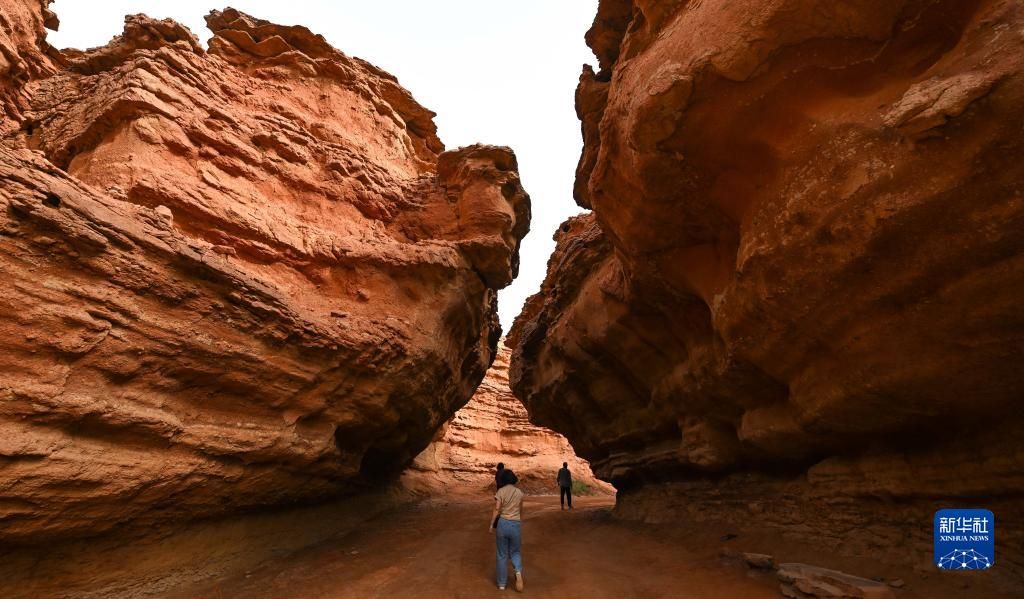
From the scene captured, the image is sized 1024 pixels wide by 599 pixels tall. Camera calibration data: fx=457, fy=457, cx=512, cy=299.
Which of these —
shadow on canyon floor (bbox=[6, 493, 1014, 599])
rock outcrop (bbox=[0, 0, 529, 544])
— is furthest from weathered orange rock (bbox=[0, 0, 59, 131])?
shadow on canyon floor (bbox=[6, 493, 1014, 599])

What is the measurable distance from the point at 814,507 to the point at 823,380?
249 centimetres

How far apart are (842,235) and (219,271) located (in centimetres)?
732

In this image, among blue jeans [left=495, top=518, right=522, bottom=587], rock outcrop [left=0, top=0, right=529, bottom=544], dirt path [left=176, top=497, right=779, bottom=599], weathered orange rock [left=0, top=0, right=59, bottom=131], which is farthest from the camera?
weathered orange rock [left=0, top=0, right=59, bottom=131]

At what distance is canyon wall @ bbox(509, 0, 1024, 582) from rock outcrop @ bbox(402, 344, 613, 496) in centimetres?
1626

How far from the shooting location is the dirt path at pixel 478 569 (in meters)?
5.81

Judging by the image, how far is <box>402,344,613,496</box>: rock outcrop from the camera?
2320cm

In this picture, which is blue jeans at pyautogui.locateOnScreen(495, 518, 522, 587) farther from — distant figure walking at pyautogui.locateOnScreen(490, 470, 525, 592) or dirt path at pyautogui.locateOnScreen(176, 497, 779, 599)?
dirt path at pyautogui.locateOnScreen(176, 497, 779, 599)

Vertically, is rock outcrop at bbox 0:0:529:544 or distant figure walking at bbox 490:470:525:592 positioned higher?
rock outcrop at bbox 0:0:529:544

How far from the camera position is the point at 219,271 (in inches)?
242

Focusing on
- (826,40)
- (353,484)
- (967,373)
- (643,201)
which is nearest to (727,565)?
(967,373)

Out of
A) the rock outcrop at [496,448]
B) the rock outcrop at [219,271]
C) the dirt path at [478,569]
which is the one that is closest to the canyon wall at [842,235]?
the dirt path at [478,569]

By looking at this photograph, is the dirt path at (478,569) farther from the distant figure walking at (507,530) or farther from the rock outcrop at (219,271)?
the rock outcrop at (219,271)

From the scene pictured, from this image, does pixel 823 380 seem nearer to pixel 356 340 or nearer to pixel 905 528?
pixel 905 528

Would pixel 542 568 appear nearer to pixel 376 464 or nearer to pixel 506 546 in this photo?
pixel 506 546
